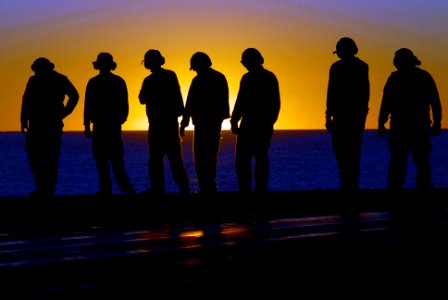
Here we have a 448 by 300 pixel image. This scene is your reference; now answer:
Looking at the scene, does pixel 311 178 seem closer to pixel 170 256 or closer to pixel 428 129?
pixel 428 129

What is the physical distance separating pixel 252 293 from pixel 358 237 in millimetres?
3388

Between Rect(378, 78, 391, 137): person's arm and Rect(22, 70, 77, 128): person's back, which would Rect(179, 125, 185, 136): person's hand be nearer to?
Rect(22, 70, 77, 128): person's back

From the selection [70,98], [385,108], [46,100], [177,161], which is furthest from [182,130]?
[385,108]

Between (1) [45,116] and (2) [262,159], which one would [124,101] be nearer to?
(1) [45,116]

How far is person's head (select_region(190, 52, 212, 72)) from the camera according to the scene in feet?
55.4

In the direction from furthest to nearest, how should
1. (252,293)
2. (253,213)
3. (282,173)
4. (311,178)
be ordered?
(282,173)
(311,178)
(253,213)
(252,293)

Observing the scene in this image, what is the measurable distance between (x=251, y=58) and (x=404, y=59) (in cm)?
213

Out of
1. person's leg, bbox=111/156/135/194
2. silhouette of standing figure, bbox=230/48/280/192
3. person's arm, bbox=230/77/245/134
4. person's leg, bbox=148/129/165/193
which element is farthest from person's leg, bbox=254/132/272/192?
person's leg, bbox=111/156/135/194

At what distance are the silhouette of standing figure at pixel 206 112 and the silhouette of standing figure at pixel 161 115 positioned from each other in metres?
0.24

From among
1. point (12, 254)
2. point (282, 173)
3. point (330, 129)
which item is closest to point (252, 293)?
point (12, 254)

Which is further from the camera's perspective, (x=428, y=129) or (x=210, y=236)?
(x=428, y=129)

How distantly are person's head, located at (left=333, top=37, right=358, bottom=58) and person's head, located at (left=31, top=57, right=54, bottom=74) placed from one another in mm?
3977

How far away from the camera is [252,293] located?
7.21 metres

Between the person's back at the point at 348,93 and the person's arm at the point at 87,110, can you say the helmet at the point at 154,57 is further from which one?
the person's back at the point at 348,93
